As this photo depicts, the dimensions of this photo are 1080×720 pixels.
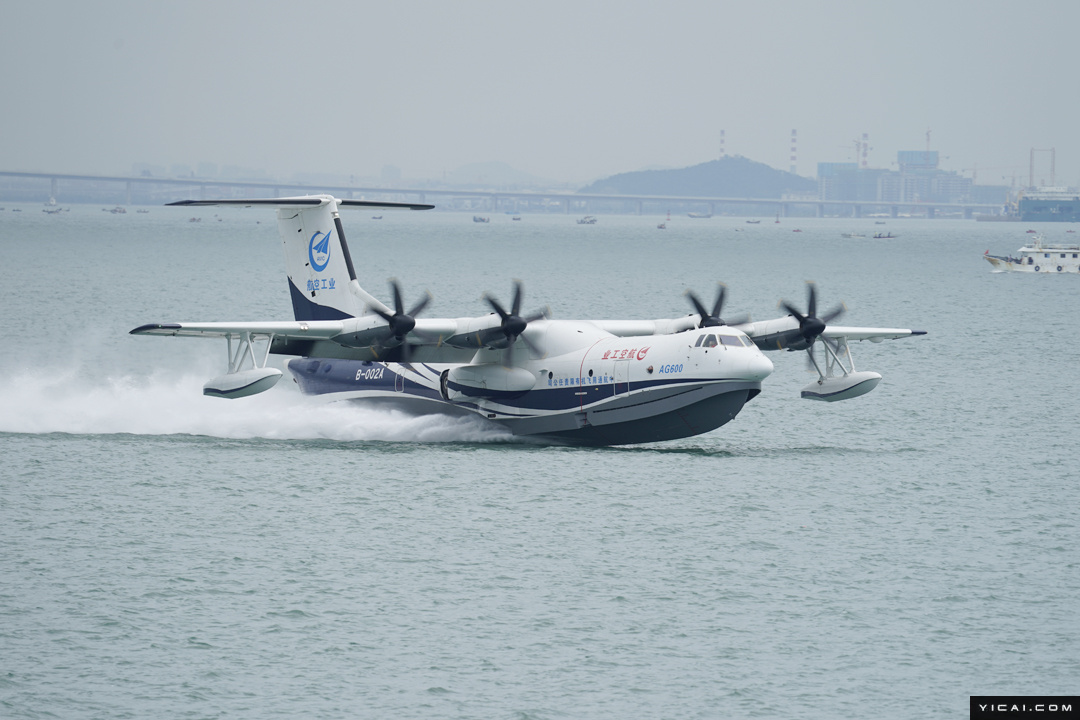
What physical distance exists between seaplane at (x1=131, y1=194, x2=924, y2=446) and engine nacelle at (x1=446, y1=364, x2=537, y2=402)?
4 centimetres

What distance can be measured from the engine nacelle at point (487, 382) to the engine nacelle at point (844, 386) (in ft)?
27.9

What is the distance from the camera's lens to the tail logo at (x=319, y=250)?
4209 centimetres

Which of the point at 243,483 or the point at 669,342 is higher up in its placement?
the point at 669,342

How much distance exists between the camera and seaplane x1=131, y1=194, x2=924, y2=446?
3547 centimetres

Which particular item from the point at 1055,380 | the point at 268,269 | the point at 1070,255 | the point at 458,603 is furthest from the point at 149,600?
the point at 1070,255

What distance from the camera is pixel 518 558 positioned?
27766 millimetres

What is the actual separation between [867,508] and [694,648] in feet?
36.4

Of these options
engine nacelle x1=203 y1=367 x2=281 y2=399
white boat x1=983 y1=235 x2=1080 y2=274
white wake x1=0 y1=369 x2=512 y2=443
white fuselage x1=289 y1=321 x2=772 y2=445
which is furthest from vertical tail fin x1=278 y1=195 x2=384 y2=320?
white boat x1=983 y1=235 x2=1080 y2=274

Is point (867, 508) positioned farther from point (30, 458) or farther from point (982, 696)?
point (30, 458)

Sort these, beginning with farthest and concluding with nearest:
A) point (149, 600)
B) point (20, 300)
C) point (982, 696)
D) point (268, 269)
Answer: point (268, 269) → point (20, 300) → point (149, 600) → point (982, 696)

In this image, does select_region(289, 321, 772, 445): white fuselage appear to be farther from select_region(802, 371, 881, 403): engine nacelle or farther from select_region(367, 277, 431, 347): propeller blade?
select_region(802, 371, 881, 403): engine nacelle

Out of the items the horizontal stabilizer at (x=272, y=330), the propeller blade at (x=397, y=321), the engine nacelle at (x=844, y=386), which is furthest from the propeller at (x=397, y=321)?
the engine nacelle at (x=844, y=386)

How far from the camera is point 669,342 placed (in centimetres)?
3625

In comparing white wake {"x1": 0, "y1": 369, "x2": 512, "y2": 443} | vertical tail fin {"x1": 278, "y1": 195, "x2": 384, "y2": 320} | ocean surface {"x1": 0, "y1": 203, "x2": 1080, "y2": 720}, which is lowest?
ocean surface {"x1": 0, "y1": 203, "x2": 1080, "y2": 720}
